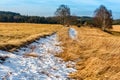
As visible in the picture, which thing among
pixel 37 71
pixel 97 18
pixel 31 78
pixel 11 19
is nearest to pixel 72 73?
pixel 37 71

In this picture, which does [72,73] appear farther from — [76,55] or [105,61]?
[76,55]

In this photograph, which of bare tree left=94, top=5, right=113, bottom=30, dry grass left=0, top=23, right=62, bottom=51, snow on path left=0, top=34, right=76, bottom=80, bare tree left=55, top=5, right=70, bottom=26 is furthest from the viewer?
bare tree left=55, top=5, right=70, bottom=26

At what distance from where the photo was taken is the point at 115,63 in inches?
555

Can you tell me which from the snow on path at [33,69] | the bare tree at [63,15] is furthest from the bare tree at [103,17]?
the snow on path at [33,69]

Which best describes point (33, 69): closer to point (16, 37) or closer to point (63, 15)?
point (16, 37)

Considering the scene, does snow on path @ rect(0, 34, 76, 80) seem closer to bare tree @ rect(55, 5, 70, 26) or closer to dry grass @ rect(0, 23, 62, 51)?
dry grass @ rect(0, 23, 62, 51)

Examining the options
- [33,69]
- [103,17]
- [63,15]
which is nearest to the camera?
[33,69]

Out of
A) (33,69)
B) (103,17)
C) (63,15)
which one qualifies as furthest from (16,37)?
(63,15)

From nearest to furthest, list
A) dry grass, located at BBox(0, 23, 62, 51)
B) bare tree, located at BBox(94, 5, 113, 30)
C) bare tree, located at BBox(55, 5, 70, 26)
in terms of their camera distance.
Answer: dry grass, located at BBox(0, 23, 62, 51)
bare tree, located at BBox(94, 5, 113, 30)
bare tree, located at BBox(55, 5, 70, 26)

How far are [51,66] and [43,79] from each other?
2.81 meters

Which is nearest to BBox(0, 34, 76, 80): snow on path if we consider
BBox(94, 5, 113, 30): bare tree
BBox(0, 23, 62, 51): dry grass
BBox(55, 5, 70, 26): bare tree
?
BBox(0, 23, 62, 51): dry grass

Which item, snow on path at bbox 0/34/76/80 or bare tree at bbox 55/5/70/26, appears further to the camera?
bare tree at bbox 55/5/70/26

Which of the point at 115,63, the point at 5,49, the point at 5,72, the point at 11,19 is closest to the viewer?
the point at 5,72

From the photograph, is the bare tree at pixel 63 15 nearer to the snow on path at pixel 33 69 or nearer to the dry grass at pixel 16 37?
the dry grass at pixel 16 37
